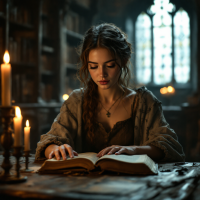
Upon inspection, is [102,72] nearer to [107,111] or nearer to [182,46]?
[107,111]

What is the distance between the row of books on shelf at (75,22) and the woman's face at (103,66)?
3888 millimetres

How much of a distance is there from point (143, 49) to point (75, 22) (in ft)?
7.15

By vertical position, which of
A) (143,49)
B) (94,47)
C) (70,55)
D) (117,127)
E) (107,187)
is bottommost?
(107,187)

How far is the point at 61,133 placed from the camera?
158 centimetres

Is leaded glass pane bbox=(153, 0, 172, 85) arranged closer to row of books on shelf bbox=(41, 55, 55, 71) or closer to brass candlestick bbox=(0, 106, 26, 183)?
row of books on shelf bbox=(41, 55, 55, 71)

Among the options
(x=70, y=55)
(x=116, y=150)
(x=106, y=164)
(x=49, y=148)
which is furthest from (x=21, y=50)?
(x=106, y=164)

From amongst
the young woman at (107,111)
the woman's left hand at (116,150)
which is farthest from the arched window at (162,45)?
the woman's left hand at (116,150)

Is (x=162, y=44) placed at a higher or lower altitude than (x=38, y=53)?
higher

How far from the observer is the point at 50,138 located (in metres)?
1.46

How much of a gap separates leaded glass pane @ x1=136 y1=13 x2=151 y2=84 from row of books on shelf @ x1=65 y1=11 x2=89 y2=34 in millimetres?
1691

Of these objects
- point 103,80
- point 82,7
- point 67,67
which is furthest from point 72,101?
point 82,7

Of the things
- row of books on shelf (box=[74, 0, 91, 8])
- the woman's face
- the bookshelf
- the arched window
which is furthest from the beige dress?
the arched window

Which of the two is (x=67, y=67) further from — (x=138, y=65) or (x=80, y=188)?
(x=80, y=188)

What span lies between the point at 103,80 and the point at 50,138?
43 cm
